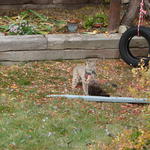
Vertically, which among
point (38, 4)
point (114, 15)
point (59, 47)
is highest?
point (38, 4)

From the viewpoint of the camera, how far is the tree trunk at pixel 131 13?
946 cm

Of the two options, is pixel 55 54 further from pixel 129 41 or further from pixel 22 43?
pixel 129 41

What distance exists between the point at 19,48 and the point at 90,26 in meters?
1.77

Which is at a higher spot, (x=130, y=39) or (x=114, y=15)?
(x=114, y=15)

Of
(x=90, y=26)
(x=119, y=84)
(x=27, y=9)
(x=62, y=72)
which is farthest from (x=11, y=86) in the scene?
(x=27, y=9)

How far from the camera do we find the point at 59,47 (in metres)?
8.66

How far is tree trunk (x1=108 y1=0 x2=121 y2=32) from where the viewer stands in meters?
9.18

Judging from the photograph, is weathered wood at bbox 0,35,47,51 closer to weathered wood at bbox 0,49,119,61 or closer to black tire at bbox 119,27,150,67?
weathered wood at bbox 0,49,119,61

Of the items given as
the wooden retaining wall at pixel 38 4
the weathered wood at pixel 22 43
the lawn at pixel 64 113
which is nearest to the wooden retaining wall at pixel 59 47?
the weathered wood at pixel 22 43

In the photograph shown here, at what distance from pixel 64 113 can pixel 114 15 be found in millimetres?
3395

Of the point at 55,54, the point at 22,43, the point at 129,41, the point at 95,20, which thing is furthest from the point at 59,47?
the point at 95,20

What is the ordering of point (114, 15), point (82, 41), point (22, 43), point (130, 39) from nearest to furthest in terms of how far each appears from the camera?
point (22, 43), point (130, 39), point (82, 41), point (114, 15)

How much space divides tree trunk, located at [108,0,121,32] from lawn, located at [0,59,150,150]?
3.23 ft

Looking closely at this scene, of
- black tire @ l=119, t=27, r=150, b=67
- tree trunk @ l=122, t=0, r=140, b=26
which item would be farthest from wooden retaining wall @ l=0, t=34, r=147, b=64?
tree trunk @ l=122, t=0, r=140, b=26
